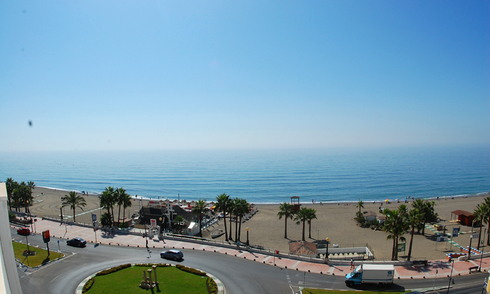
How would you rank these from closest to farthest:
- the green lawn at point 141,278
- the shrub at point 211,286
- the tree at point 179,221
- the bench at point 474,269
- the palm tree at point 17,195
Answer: the shrub at point 211,286, the green lawn at point 141,278, the bench at point 474,269, the tree at point 179,221, the palm tree at point 17,195

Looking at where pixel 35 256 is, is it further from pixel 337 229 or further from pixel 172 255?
pixel 337 229

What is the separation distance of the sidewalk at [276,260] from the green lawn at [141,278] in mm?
7504

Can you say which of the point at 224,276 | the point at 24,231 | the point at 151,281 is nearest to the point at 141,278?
the point at 151,281

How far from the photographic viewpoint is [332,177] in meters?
130

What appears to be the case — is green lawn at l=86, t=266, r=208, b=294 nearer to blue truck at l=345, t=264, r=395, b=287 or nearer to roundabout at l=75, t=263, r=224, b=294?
roundabout at l=75, t=263, r=224, b=294

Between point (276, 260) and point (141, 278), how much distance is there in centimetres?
1533

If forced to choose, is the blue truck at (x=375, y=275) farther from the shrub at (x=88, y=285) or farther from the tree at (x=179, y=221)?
the tree at (x=179, y=221)

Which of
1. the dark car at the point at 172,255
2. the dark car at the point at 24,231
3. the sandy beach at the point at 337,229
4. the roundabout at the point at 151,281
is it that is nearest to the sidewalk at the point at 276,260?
the dark car at the point at 24,231

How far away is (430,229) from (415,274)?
29675mm

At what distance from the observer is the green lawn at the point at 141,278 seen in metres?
23.3

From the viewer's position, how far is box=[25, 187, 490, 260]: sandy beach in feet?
135

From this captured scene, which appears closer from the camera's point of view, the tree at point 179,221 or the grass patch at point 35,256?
the grass patch at point 35,256

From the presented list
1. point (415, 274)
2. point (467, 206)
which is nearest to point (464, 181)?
point (467, 206)

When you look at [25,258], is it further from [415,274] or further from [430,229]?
[430,229]
